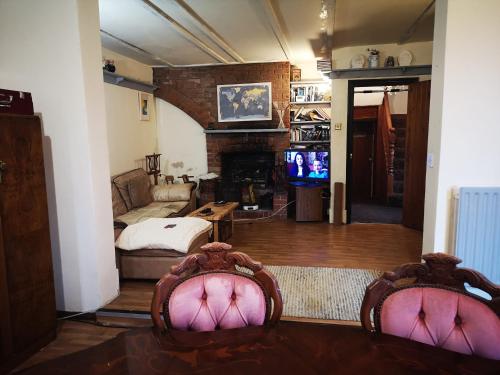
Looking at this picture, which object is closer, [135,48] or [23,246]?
[23,246]

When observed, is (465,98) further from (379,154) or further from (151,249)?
(379,154)

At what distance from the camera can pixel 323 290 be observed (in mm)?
3357

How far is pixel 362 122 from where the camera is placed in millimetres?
8352

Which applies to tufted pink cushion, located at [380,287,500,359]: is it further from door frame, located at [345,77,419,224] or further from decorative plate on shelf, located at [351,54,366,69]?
decorative plate on shelf, located at [351,54,366,69]

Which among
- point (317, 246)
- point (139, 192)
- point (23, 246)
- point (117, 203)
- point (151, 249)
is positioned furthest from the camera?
point (139, 192)

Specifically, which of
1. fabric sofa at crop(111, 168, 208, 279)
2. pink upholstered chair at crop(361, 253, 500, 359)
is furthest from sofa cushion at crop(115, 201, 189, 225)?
pink upholstered chair at crop(361, 253, 500, 359)

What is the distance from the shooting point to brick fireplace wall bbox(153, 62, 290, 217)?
20.9 feet

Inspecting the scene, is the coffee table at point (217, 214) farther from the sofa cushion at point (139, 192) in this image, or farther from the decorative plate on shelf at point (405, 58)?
the decorative plate on shelf at point (405, 58)

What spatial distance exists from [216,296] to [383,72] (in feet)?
16.6

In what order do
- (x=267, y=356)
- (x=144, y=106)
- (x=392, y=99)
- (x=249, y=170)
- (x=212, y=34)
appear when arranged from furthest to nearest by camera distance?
1. (x=392, y=99)
2. (x=249, y=170)
3. (x=144, y=106)
4. (x=212, y=34)
5. (x=267, y=356)

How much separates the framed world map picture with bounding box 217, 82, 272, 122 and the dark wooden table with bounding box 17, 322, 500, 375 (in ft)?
17.8

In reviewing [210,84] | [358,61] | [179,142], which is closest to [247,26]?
[358,61]

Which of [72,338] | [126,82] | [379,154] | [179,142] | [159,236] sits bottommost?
[72,338]

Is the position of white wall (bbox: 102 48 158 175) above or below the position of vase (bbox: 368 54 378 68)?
below
